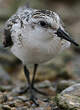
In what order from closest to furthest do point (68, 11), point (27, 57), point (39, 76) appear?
point (27, 57) < point (39, 76) < point (68, 11)

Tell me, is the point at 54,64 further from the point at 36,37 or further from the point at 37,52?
the point at 36,37

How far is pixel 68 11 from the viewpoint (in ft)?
47.2

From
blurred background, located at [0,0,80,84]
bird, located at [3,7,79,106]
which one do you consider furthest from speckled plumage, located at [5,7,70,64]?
blurred background, located at [0,0,80,84]

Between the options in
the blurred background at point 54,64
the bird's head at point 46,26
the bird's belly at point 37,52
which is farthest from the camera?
the blurred background at point 54,64

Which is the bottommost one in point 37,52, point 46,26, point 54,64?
point 37,52

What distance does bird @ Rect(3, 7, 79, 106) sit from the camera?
5.88 metres

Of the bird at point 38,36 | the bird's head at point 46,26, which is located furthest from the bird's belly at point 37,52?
the bird's head at point 46,26

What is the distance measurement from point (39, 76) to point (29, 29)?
300 cm

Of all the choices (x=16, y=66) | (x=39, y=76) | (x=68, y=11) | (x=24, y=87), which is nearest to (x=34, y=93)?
(x=24, y=87)

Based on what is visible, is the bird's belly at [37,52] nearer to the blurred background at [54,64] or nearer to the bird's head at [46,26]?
the bird's head at [46,26]

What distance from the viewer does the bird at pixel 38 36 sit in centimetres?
588

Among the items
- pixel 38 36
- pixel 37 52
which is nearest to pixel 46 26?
pixel 38 36

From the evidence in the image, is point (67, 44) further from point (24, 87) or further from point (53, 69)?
point (53, 69)

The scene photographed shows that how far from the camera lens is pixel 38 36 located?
19.4ft
